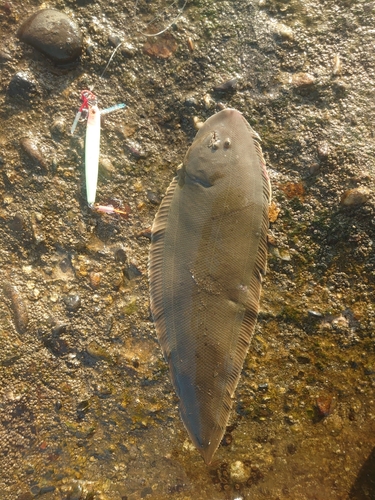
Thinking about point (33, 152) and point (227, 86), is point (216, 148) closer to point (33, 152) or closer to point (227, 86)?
point (227, 86)

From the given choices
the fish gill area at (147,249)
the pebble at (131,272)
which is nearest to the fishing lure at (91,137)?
the fish gill area at (147,249)

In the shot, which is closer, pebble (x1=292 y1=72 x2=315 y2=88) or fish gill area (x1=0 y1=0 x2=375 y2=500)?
fish gill area (x1=0 y1=0 x2=375 y2=500)

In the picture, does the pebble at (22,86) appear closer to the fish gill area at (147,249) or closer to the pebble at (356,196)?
the fish gill area at (147,249)

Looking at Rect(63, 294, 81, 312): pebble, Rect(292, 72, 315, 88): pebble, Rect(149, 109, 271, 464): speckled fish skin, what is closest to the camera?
Rect(149, 109, 271, 464): speckled fish skin

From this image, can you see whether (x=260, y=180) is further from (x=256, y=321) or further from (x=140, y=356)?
(x=140, y=356)

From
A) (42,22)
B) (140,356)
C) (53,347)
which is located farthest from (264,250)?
(42,22)

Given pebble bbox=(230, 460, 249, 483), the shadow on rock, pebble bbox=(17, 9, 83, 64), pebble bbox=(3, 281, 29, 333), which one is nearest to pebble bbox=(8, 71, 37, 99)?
pebble bbox=(17, 9, 83, 64)

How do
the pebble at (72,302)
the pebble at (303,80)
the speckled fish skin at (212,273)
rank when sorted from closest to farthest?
the speckled fish skin at (212,273) → the pebble at (72,302) → the pebble at (303,80)

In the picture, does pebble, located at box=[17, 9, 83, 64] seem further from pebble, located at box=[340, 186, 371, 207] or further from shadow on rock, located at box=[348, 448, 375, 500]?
shadow on rock, located at box=[348, 448, 375, 500]
